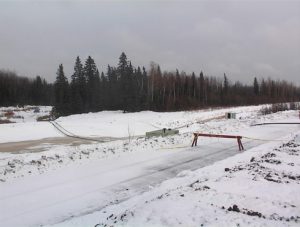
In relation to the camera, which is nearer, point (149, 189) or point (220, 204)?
point (220, 204)

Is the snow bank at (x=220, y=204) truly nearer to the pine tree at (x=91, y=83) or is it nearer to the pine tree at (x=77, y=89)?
the pine tree at (x=77, y=89)

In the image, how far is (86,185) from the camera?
10602 mm

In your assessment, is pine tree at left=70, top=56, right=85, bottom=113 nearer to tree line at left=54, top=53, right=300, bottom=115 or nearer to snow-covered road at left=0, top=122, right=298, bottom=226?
tree line at left=54, top=53, right=300, bottom=115

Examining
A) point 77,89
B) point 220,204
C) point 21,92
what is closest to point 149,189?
point 220,204

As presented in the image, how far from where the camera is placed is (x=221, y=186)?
876 cm

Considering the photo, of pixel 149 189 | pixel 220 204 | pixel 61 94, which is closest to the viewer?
pixel 220 204

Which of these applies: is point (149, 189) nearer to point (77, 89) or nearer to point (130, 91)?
point (130, 91)

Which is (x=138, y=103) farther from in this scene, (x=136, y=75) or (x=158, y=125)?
(x=158, y=125)

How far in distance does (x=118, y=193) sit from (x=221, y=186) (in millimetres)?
2849

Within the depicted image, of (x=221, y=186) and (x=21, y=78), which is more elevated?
(x=21, y=78)

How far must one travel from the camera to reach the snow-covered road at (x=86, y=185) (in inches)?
326

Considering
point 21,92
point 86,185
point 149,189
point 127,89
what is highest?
point 21,92

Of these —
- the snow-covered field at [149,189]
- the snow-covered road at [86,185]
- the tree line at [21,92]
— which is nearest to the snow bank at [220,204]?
the snow-covered field at [149,189]

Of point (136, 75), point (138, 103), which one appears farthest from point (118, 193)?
point (136, 75)
